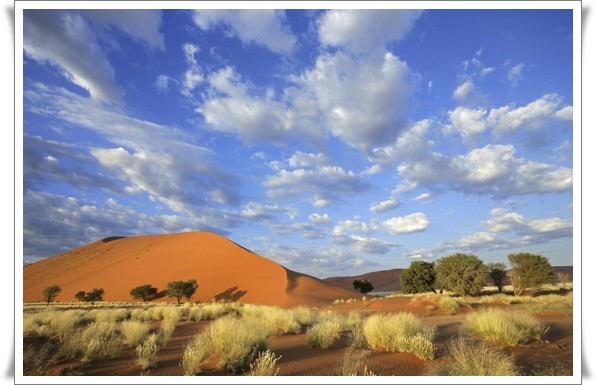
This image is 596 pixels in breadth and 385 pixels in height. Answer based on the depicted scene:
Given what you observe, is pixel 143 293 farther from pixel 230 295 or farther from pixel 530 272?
pixel 530 272

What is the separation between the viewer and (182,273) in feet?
179

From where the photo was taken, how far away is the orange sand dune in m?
44.6

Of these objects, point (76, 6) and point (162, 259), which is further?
point (162, 259)

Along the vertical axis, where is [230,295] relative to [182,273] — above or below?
below

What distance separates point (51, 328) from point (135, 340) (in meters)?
4.58

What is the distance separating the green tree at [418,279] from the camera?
40.9m

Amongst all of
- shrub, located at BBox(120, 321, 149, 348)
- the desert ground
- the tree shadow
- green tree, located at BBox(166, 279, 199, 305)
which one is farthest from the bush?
the tree shadow

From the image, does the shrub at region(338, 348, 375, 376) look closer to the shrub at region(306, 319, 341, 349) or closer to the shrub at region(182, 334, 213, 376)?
the shrub at region(306, 319, 341, 349)

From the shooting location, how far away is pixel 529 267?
30.2m

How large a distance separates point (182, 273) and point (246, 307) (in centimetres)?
3592

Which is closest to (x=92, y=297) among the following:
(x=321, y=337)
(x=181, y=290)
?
(x=181, y=290)
